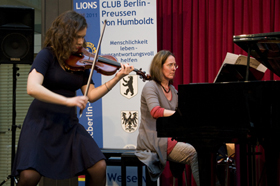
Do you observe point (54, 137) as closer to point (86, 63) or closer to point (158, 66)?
point (86, 63)

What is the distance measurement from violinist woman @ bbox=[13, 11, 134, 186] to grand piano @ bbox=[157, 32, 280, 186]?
2.06 ft

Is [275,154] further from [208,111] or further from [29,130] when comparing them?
[29,130]

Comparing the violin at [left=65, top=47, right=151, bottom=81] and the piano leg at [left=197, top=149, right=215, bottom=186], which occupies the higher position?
the violin at [left=65, top=47, right=151, bottom=81]

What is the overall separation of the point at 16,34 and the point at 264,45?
220 cm

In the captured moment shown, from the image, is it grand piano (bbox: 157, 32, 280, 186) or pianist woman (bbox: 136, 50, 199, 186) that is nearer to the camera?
grand piano (bbox: 157, 32, 280, 186)

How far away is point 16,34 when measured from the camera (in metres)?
2.87

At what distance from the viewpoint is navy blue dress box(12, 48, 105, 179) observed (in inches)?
67.1

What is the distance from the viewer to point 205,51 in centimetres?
362

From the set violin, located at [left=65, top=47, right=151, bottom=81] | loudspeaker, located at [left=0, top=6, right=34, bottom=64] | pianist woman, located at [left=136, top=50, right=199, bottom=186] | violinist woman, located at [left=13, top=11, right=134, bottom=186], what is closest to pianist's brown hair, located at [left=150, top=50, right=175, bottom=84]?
pianist woman, located at [left=136, top=50, right=199, bottom=186]

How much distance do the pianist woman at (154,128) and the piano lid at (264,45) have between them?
0.77 meters

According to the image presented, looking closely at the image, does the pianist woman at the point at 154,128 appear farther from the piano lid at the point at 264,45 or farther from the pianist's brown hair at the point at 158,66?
the piano lid at the point at 264,45

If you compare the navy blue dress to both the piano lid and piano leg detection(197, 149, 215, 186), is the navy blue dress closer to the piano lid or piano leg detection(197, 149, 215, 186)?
piano leg detection(197, 149, 215, 186)

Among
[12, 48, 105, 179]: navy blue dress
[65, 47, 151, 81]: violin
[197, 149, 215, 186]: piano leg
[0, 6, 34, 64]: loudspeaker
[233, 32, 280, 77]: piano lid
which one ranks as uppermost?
[0, 6, 34, 64]: loudspeaker

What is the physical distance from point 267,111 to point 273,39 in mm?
452
